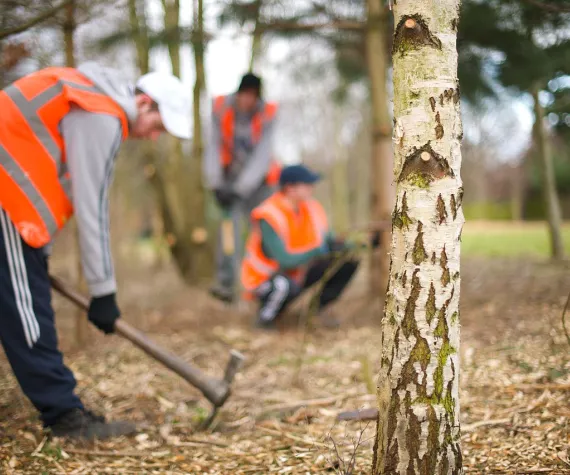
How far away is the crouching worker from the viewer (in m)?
4.39

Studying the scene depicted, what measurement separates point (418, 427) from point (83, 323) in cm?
282

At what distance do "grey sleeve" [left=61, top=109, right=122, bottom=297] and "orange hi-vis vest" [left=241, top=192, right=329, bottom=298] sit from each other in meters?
2.04

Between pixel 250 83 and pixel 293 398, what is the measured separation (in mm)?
2996

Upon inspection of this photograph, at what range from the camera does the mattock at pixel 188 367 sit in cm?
260

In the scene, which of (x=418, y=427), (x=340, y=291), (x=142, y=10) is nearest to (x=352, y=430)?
(x=418, y=427)

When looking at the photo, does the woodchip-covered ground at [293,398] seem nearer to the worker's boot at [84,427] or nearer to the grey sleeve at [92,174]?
the worker's boot at [84,427]

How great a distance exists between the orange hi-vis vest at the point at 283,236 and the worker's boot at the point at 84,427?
83.3 inches

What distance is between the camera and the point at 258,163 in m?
5.23

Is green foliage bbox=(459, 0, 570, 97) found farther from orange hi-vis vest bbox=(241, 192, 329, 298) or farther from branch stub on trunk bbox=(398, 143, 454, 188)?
branch stub on trunk bbox=(398, 143, 454, 188)

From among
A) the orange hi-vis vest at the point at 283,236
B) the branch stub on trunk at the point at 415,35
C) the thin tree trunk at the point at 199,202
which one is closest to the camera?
the branch stub on trunk at the point at 415,35

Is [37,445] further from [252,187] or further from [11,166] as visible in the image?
[252,187]

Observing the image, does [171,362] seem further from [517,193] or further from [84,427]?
[517,193]

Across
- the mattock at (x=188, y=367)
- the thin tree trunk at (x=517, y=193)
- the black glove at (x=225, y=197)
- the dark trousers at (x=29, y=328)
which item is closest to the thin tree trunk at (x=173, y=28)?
the black glove at (x=225, y=197)

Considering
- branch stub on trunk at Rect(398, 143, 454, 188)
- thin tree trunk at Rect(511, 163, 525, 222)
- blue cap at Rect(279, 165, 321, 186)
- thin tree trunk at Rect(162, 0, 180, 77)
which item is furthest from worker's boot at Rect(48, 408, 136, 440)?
thin tree trunk at Rect(511, 163, 525, 222)
